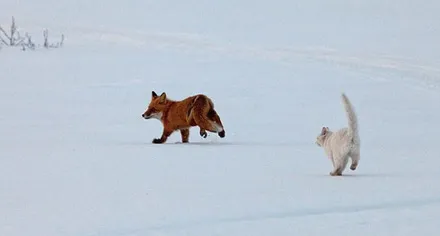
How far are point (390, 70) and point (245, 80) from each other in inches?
119

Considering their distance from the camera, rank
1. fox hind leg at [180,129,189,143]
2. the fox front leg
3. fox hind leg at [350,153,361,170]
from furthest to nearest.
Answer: fox hind leg at [180,129,189,143] < the fox front leg < fox hind leg at [350,153,361,170]

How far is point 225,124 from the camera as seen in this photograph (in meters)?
10.8

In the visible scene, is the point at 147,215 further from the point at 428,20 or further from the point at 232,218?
the point at 428,20

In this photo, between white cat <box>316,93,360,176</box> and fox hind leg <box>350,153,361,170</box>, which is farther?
fox hind leg <box>350,153,361,170</box>

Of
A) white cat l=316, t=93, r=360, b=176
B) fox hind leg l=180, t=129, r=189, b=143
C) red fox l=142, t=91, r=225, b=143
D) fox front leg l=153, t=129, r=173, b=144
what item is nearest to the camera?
white cat l=316, t=93, r=360, b=176

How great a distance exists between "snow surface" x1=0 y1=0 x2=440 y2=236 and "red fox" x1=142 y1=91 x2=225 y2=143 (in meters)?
0.21

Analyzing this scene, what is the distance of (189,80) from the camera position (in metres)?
15.6

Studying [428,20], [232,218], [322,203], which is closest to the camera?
[232,218]

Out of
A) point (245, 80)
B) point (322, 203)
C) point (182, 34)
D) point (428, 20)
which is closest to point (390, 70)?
point (245, 80)

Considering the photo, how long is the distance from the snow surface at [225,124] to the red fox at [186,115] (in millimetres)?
212

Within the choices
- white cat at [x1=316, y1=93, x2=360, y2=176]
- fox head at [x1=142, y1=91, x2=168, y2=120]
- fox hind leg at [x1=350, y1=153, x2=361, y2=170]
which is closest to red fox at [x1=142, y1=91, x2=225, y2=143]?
fox head at [x1=142, y1=91, x2=168, y2=120]

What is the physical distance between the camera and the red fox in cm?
856

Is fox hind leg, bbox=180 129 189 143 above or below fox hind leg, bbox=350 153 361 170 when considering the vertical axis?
below

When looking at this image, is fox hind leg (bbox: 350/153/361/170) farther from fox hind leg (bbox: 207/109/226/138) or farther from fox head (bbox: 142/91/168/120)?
fox head (bbox: 142/91/168/120)
